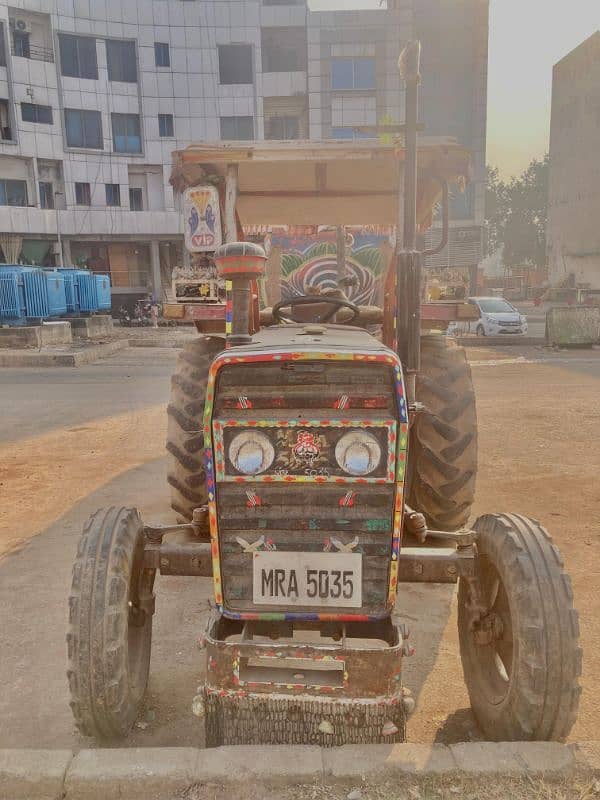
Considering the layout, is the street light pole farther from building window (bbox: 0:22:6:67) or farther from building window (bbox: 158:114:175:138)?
building window (bbox: 0:22:6:67)

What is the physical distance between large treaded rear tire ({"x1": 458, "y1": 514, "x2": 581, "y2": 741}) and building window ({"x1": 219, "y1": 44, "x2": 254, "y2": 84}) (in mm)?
38297

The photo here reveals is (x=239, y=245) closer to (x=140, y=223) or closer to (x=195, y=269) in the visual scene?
(x=195, y=269)

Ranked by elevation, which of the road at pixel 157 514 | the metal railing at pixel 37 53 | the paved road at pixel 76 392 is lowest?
the paved road at pixel 76 392

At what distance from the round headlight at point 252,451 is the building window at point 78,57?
39290 millimetres

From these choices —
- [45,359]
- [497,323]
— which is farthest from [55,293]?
[497,323]

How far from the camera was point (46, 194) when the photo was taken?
118ft

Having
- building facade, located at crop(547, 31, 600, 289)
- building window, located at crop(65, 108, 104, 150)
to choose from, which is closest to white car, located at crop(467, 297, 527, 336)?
building facade, located at crop(547, 31, 600, 289)

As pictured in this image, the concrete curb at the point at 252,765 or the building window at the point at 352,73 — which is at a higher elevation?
the building window at the point at 352,73

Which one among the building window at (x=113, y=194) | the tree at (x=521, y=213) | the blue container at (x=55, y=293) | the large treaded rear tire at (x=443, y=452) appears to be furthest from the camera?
the tree at (x=521, y=213)

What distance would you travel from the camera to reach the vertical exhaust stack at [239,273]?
268cm

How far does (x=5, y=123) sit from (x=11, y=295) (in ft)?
62.0

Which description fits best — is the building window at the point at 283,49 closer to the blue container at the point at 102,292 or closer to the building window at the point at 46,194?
the building window at the point at 46,194

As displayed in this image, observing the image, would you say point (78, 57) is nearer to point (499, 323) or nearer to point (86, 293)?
point (86, 293)

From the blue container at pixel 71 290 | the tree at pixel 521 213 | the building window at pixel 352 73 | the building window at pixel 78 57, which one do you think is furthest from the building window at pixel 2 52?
the tree at pixel 521 213
